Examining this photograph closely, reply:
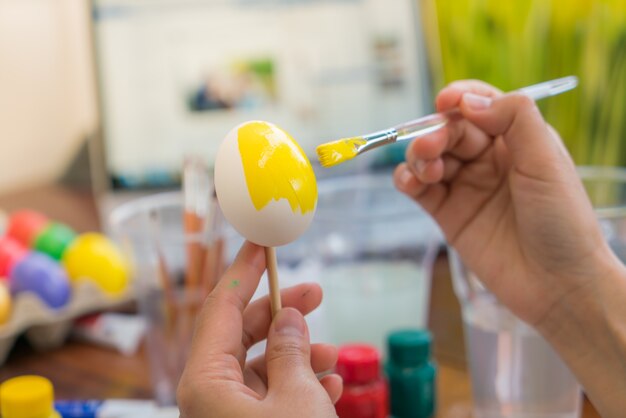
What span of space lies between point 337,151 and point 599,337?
29 cm

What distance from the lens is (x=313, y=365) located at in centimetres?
52

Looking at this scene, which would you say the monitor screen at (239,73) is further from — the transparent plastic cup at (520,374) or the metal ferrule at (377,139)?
the metal ferrule at (377,139)

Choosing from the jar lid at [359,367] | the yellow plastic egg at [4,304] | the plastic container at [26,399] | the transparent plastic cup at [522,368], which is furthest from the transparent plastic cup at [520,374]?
the yellow plastic egg at [4,304]

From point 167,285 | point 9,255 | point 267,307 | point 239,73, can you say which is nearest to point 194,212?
point 167,285

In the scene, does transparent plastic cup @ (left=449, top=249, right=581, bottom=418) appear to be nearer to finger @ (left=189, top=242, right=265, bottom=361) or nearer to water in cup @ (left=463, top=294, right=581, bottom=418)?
water in cup @ (left=463, top=294, right=581, bottom=418)

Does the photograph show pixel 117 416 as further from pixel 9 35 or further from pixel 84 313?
pixel 9 35

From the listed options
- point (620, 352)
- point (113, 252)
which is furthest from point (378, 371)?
point (113, 252)

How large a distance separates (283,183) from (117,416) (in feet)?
1.01

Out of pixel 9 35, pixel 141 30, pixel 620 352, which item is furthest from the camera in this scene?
pixel 9 35

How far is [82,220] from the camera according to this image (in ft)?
4.05

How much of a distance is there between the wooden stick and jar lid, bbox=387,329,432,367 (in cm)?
22

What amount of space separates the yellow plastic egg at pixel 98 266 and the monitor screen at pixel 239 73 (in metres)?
0.29

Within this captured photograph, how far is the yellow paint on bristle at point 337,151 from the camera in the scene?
46 centimetres

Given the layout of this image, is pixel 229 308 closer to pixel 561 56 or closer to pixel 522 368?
pixel 522 368
